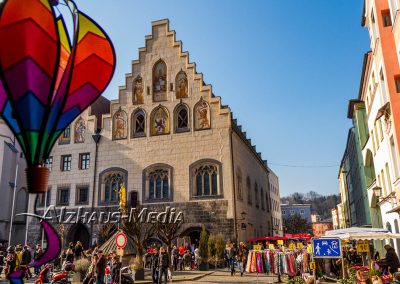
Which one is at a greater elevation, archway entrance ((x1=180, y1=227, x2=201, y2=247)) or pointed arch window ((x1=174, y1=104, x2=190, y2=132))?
pointed arch window ((x1=174, y1=104, x2=190, y2=132))

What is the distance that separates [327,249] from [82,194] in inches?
992

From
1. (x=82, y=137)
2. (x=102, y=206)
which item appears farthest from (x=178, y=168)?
(x=82, y=137)

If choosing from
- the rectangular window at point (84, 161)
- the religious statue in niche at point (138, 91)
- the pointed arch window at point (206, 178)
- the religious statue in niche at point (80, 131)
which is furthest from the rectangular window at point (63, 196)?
the pointed arch window at point (206, 178)

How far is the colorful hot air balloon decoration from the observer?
3.37 m

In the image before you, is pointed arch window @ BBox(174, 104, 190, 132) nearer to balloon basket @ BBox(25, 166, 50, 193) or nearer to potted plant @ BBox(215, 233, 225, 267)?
potted plant @ BBox(215, 233, 225, 267)

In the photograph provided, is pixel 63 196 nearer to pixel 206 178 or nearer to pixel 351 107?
pixel 206 178

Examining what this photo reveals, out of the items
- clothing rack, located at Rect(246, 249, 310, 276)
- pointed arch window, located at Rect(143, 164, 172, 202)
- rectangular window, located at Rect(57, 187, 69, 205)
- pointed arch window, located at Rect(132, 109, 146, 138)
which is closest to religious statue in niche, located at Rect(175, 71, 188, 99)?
pointed arch window, located at Rect(132, 109, 146, 138)

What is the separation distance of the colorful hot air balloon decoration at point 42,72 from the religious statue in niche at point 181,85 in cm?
2717

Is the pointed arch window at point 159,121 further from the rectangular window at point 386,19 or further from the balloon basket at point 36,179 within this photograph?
the balloon basket at point 36,179

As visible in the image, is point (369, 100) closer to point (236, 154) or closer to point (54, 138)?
point (236, 154)

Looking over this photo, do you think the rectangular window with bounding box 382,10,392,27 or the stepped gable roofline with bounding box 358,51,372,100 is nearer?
the rectangular window with bounding box 382,10,392,27

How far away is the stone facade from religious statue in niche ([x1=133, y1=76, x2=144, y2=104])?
0.28 ft

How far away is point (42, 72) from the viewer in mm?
3496

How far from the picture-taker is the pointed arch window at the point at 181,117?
101 feet
